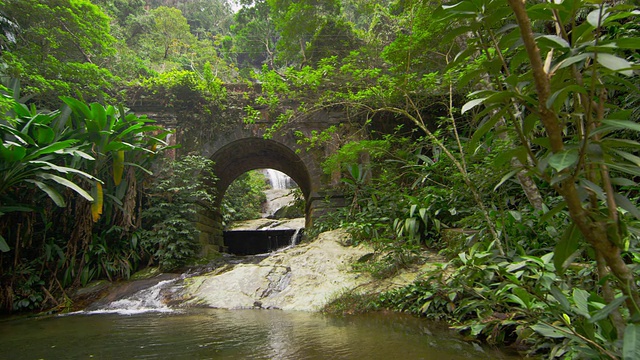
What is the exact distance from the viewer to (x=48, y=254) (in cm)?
499

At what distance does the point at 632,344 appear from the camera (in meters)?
0.71

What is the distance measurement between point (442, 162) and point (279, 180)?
15.9 m

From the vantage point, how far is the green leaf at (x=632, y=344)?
69cm

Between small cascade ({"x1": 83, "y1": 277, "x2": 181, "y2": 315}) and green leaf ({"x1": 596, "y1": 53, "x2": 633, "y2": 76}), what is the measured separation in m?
4.54

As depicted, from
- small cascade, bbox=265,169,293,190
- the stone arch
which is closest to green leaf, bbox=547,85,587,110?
the stone arch

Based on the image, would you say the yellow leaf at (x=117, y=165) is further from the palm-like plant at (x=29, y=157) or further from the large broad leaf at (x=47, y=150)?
the large broad leaf at (x=47, y=150)

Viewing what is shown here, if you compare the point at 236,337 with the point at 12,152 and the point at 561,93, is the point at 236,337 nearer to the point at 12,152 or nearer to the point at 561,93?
the point at 561,93

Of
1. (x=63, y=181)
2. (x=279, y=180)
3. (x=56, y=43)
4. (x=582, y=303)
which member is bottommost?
(x=582, y=303)

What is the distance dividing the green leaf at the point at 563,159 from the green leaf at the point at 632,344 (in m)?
0.39

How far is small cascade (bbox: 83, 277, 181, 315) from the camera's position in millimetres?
4293

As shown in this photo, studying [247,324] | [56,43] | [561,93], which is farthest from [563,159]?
[56,43]

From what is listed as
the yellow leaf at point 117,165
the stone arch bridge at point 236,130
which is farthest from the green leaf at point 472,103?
the stone arch bridge at point 236,130

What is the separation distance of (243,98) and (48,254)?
16.5 ft

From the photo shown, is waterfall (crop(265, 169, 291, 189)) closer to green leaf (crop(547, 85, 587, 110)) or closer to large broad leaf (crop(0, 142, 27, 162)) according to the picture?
large broad leaf (crop(0, 142, 27, 162))
